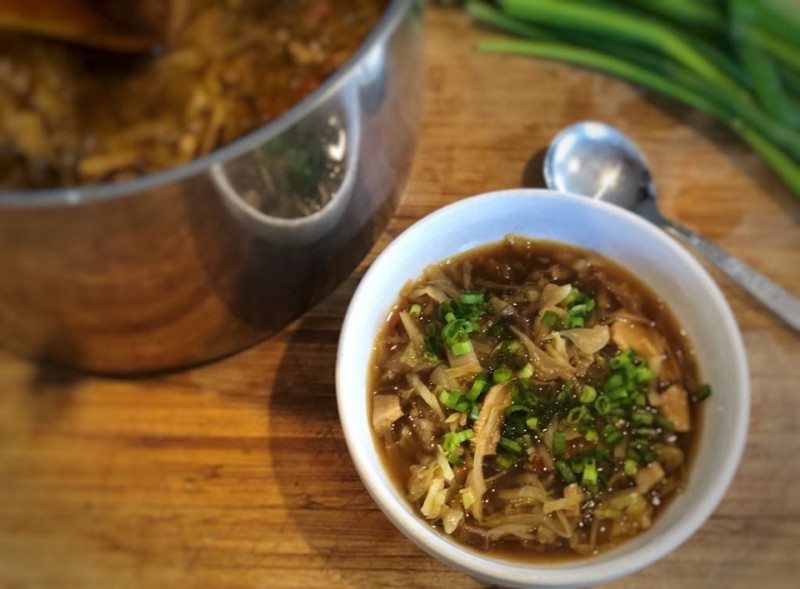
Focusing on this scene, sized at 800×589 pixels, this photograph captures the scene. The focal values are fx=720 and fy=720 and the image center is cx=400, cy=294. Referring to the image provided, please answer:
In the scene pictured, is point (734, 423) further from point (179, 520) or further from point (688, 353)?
point (179, 520)

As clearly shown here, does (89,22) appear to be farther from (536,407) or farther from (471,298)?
(536,407)

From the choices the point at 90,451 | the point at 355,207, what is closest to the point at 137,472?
the point at 90,451

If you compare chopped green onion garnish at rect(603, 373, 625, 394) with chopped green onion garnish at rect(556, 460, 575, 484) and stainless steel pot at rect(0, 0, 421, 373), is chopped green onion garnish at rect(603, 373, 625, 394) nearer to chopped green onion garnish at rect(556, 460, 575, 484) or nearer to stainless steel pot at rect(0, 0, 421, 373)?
chopped green onion garnish at rect(556, 460, 575, 484)

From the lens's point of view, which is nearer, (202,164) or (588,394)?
(202,164)

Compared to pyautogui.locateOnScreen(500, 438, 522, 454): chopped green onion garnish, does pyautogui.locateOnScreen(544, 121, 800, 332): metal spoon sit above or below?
above

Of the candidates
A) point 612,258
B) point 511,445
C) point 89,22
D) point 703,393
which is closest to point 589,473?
point 511,445

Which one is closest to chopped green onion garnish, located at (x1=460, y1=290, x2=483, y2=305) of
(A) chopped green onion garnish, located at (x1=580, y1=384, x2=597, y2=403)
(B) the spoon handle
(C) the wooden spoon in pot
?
(A) chopped green onion garnish, located at (x1=580, y1=384, x2=597, y2=403)
